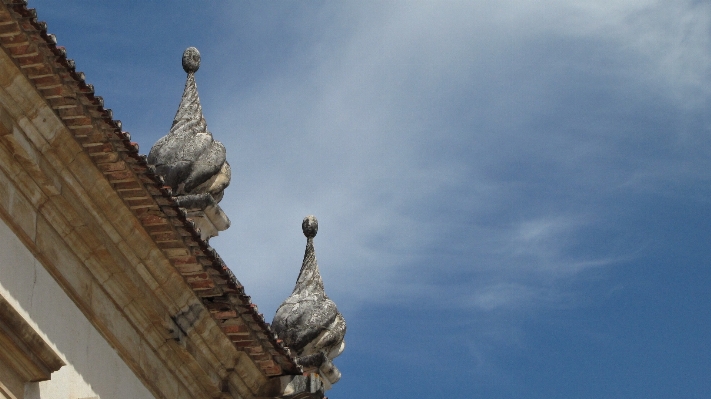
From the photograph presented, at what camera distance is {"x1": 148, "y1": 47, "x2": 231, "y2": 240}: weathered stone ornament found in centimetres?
1368

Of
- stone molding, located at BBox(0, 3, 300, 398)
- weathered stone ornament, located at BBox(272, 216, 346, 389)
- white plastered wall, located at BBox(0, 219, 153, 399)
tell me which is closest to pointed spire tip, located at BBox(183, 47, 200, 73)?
weathered stone ornament, located at BBox(272, 216, 346, 389)

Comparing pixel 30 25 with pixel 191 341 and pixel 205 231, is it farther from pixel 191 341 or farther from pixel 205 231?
pixel 205 231

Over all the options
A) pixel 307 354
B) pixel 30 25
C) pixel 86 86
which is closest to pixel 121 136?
pixel 86 86

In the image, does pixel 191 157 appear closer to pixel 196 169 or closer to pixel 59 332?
pixel 196 169

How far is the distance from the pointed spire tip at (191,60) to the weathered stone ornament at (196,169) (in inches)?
22.2

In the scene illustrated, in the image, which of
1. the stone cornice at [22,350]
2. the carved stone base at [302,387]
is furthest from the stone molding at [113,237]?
the stone cornice at [22,350]

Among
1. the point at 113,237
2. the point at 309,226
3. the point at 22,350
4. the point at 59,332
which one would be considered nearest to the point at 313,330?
the point at 309,226

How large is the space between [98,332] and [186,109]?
346cm

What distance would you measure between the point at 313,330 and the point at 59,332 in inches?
157

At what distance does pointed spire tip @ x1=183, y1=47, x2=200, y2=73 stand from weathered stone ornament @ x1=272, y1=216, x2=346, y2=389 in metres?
2.16

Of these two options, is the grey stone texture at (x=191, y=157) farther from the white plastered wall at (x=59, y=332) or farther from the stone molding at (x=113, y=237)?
the white plastered wall at (x=59, y=332)

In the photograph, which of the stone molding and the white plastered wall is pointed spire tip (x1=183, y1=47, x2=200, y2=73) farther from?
the white plastered wall

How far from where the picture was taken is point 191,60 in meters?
14.5

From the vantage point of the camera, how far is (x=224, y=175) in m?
13.9
